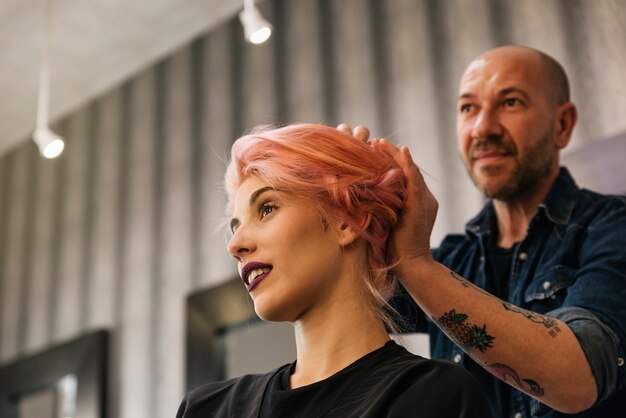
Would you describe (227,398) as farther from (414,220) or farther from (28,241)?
(28,241)

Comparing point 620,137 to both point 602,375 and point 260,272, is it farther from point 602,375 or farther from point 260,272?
point 260,272

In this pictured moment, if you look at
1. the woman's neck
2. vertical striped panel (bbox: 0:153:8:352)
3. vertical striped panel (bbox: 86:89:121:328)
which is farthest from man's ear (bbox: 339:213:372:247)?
vertical striped panel (bbox: 0:153:8:352)

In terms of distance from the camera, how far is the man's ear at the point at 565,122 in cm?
232

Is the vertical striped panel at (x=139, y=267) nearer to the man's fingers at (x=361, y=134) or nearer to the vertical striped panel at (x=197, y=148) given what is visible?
the vertical striped panel at (x=197, y=148)

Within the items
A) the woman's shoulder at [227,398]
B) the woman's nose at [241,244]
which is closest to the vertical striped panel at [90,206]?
the woman's shoulder at [227,398]

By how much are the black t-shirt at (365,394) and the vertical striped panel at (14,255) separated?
3919 millimetres

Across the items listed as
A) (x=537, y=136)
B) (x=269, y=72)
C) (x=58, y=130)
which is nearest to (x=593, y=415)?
(x=537, y=136)

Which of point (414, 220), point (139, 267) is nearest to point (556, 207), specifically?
point (414, 220)

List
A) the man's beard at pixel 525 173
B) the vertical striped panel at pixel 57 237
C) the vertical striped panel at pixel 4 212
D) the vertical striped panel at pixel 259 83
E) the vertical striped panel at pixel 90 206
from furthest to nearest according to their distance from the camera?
the vertical striped panel at pixel 4 212 → the vertical striped panel at pixel 57 237 → the vertical striped panel at pixel 90 206 → the vertical striped panel at pixel 259 83 → the man's beard at pixel 525 173

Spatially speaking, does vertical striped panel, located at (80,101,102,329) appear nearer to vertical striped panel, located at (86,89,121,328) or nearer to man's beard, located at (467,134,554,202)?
vertical striped panel, located at (86,89,121,328)

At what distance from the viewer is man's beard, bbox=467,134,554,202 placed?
2189mm

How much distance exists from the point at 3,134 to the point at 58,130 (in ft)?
1.41

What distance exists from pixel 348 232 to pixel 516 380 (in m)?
0.40

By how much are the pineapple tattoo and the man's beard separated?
0.62 meters
